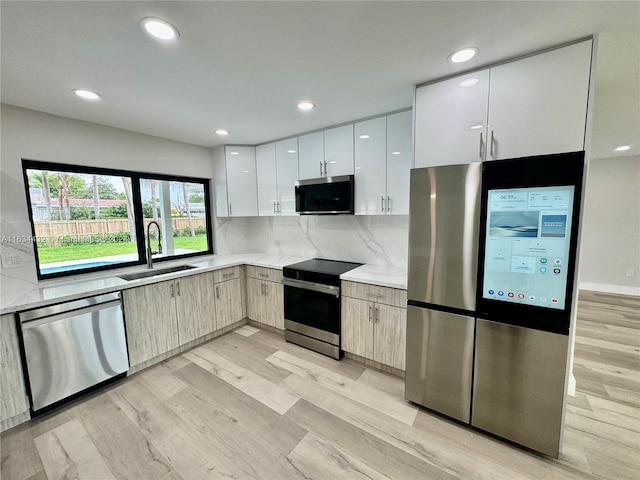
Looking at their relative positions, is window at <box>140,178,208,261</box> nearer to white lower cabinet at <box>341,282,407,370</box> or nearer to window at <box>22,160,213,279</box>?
window at <box>22,160,213,279</box>

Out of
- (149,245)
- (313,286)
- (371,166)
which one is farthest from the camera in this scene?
(149,245)

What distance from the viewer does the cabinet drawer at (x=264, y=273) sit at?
3.15m

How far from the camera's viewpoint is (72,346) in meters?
2.05

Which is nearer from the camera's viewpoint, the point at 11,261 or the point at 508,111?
the point at 508,111

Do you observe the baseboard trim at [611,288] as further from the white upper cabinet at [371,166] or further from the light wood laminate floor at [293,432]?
the white upper cabinet at [371,166]

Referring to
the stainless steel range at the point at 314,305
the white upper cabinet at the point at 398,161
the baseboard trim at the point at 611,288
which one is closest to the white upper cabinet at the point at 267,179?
the stainless steel range at the point at 314,305

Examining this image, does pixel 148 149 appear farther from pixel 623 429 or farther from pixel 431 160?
pixel 623 429

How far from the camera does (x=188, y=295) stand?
9.37 feet

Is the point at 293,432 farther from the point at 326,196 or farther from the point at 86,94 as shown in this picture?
the point at 86,94

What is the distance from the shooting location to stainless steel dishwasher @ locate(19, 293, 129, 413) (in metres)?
1.89

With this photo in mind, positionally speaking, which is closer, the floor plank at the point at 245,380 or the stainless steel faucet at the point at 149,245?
the floor plank at the point at 245,380

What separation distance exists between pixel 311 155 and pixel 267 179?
31.3 inches

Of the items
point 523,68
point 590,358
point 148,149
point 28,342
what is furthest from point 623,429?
point 148,149

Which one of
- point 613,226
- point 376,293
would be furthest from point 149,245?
point 613,226
